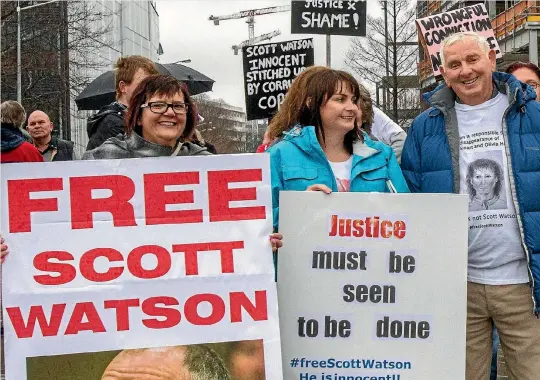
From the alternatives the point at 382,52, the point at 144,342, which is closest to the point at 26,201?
the point at 144,342

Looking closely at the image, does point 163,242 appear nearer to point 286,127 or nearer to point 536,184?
point 286,127

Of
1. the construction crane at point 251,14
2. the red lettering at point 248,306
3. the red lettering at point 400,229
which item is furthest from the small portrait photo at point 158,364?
the construction crane at point 251,14

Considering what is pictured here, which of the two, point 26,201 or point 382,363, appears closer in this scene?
point 26,201

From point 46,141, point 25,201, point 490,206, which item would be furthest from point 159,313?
point 46,141

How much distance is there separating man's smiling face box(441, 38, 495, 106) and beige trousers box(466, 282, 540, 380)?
865mm

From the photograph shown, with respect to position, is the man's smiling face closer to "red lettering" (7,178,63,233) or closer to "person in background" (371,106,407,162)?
"person in background" (371,106,407,162)

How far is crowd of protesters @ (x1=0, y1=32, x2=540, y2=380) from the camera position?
401 centimetres

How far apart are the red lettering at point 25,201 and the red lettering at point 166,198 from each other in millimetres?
345

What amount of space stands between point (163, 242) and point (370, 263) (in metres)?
0.92

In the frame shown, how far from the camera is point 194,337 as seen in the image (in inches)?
138

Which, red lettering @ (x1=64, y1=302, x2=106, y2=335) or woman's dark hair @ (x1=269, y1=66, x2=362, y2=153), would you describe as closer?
red lettering @ (x1=64, y1=302, x2=106, y2=335)

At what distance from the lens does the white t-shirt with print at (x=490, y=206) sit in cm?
406

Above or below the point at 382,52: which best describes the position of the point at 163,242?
below

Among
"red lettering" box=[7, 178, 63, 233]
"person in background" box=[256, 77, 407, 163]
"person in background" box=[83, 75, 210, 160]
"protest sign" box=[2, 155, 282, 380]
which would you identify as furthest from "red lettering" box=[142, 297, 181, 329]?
"person in background" box=[256, 77, 407, 163]
